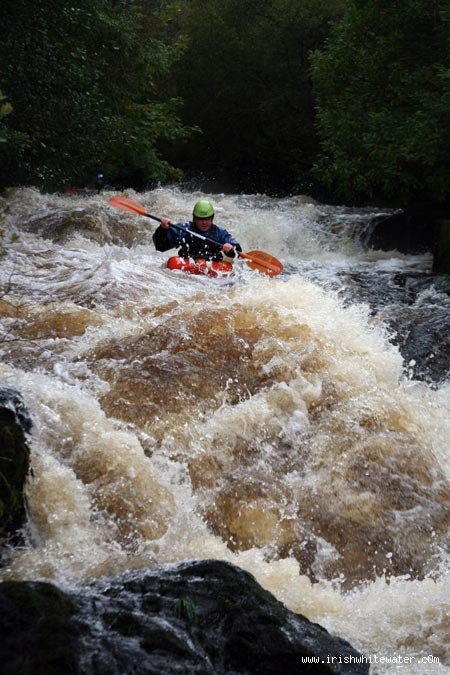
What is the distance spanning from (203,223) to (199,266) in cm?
68

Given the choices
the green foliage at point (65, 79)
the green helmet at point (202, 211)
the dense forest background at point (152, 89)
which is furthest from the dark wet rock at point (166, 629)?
the green foliage at point (65, 79)

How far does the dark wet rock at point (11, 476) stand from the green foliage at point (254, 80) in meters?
18.9

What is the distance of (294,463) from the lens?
15.1 feet

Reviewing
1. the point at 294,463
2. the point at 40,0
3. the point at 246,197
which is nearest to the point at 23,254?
the point at 40,0

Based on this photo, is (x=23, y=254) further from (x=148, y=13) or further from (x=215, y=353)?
(x=148, y=13)

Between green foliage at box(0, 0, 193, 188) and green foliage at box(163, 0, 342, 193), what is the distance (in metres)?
6.98

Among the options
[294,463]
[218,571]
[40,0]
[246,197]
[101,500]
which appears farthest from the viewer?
[246,197]

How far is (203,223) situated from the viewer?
839cm

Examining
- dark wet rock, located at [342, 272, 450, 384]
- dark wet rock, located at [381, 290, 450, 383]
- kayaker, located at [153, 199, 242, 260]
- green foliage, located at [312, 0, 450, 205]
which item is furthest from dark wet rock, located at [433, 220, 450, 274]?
kayaker, located at [153, 199, 242, 260]

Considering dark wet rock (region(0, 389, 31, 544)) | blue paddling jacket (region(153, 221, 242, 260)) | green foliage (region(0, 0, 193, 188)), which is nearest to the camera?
dark wet rock (region(0, 389, 31, 544))

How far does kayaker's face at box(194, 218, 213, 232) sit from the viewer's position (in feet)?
27.4

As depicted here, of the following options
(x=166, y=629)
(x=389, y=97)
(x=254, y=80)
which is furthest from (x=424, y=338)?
(x=254, y=80)

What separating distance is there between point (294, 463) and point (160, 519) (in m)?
1.00

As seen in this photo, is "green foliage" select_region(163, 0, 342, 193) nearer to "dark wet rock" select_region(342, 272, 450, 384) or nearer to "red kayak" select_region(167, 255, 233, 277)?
"dark wet rock" select_region(342, 272, 450, 384)
